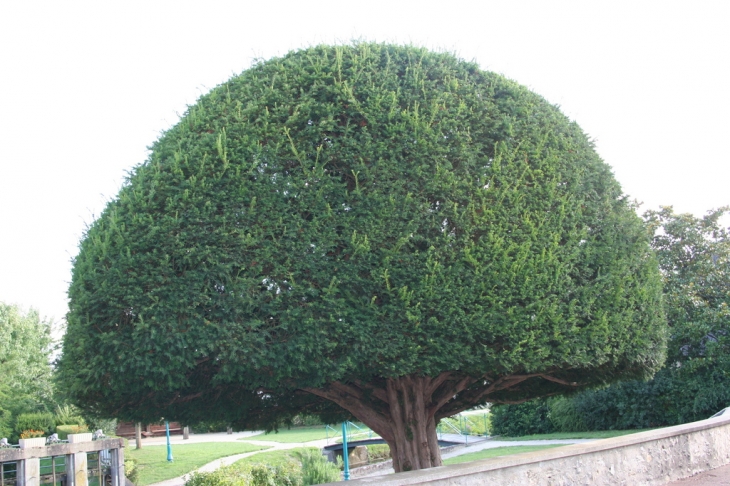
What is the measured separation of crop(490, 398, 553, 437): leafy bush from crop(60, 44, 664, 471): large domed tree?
20102mm

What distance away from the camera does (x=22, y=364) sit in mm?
33469

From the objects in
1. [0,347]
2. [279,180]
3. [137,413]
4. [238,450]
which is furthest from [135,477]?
[0,347]

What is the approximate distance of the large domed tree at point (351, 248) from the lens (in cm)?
693

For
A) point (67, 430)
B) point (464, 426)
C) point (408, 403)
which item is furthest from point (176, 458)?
point (408, 403)

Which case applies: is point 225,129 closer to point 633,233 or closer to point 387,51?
→ point 387,51

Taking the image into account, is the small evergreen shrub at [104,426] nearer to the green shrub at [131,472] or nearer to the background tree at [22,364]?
the background tree at [22,364]

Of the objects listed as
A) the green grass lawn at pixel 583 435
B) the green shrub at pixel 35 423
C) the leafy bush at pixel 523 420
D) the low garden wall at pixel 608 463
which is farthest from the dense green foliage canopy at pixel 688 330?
the green shrub at pixel 35 423

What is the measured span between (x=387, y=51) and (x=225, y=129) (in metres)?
2.81

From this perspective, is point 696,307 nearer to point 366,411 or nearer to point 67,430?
point 366,411

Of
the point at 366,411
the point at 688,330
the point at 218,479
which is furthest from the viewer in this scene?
the point at 688,330

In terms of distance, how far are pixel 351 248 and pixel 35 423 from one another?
25224mm

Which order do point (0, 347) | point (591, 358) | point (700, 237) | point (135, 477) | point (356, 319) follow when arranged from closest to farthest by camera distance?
point (356, 319)
point (591, 358)
point (135, 477)
point (700, 237)
point (0, 347)

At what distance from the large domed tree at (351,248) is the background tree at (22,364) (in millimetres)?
24218

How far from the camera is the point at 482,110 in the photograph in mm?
8547
